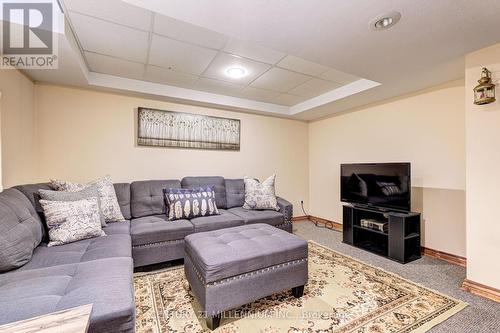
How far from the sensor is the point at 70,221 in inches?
76.3

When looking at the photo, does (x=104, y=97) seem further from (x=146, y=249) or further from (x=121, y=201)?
(x=146, y=249)

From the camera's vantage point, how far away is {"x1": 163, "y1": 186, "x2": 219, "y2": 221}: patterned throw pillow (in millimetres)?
2793

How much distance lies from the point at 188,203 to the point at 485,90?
3168 mm

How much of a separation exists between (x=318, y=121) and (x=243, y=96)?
1.80 metres

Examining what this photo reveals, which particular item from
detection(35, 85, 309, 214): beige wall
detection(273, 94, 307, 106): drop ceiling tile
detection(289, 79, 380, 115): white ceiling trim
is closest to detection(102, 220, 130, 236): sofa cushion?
detection(35, 85, 309, 214): beige wall

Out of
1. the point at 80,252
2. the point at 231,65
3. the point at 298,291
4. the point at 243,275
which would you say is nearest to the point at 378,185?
the point at 298,291

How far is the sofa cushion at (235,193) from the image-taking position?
A: 11.6ft

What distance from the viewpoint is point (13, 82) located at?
2293 millimetres

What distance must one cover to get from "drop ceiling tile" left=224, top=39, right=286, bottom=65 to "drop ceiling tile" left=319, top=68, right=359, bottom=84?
0.77m

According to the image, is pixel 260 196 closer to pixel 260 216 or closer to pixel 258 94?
pixel 260 216

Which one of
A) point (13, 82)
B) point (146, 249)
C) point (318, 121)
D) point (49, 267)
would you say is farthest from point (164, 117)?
point (318, 121)

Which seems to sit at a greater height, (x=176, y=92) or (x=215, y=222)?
(x=176, y=92)

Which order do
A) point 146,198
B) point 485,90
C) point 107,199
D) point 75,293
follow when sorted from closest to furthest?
point 75,293 → point 485,90 → point 107,199 → point 146,198

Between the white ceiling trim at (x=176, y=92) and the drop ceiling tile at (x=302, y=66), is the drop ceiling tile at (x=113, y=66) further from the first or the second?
the drop ceiling tile at (x=302, y=66)
